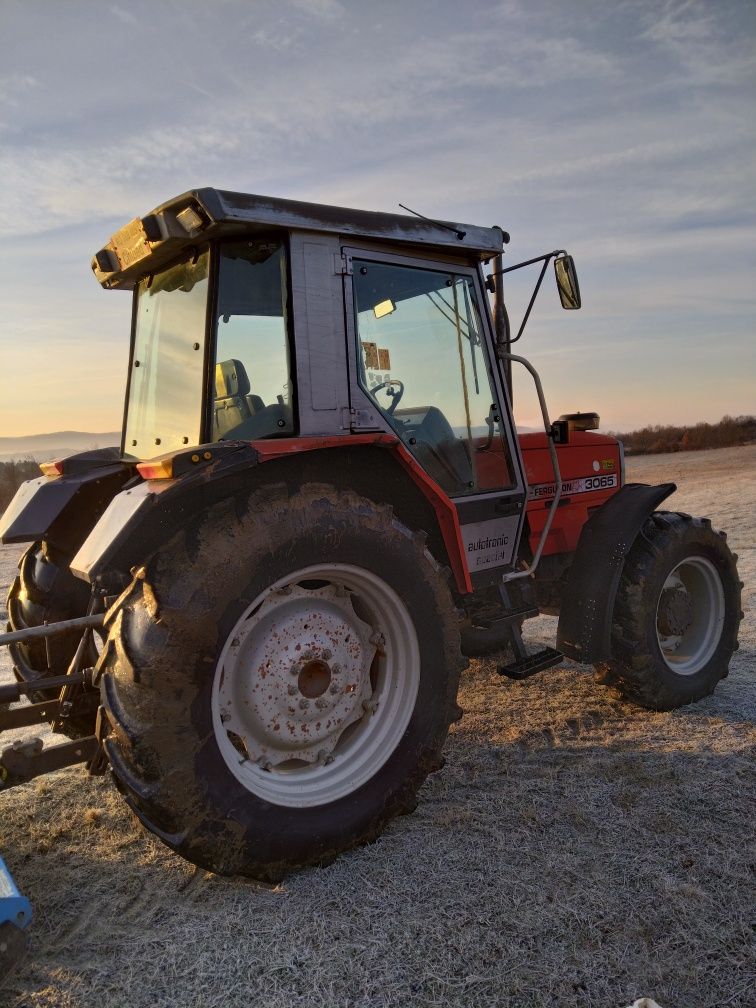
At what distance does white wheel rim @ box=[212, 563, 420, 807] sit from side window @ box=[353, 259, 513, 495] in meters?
0.82

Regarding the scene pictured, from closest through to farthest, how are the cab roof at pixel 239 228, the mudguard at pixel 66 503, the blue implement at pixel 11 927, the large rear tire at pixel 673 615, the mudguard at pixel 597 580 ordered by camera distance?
the blue implement at pixel 11 927 < the cab roof at pixel 239 228 < the mudguard at pixel 66 503 < the mudguard at pixel 597 580 < the large rear tire at pixel 673 615

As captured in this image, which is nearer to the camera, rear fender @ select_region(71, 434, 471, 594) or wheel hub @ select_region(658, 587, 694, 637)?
rear fender @ select_region(71, 434, 471, 594)

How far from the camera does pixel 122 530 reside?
239 cm

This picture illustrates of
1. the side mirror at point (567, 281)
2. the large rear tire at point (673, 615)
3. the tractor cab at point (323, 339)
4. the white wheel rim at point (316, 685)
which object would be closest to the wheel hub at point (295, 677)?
the white wheel rim at point (316, 685)

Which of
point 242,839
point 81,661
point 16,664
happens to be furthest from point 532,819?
point 16,664

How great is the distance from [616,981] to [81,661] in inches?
79.3

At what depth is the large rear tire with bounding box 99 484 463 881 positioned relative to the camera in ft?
7.60

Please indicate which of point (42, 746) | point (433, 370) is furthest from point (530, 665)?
point (42, 746)

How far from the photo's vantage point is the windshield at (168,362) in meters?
2.98

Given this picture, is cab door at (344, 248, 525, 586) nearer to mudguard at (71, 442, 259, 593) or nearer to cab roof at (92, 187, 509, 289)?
cab roof at (92, 187, 509, 289)

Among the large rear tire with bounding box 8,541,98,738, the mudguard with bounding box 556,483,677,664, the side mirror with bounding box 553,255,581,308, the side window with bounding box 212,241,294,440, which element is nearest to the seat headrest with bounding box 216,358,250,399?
the side window with bounding box 212,241,294,440

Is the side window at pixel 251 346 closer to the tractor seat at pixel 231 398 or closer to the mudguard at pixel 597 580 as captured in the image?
the tractor seat at pixel 231 398

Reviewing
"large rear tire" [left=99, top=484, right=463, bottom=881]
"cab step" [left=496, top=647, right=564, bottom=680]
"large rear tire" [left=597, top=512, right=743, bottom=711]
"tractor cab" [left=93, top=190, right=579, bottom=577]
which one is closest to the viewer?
"large rear tire" [left=99, top=484, right=463, bottom=881]

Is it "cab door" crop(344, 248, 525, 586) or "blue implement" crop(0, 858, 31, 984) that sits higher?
"cab door" crop(344, 248, 525, 586)
